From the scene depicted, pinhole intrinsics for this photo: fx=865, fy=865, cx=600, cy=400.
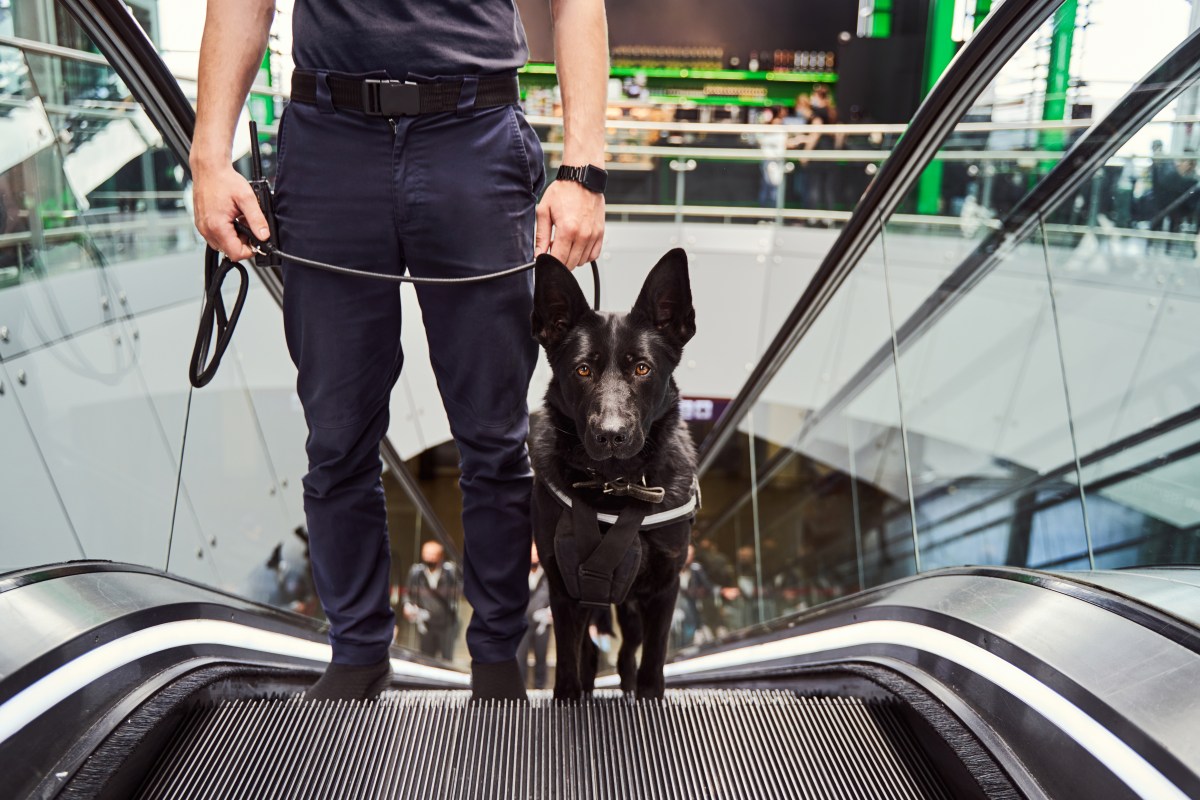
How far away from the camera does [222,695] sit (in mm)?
1614

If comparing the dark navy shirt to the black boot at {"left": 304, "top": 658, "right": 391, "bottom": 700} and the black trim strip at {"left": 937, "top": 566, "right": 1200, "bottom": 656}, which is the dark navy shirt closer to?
the black boot at {"left": 304, "top": 658, "right": 391, "bottom": 700}

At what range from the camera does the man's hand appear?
1662 mm

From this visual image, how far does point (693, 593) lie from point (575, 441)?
6.08 m

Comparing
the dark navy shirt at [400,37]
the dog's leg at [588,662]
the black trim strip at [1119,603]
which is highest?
the dark navy shirt at [400,37]

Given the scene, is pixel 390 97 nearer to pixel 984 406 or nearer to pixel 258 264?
pixel 258 264

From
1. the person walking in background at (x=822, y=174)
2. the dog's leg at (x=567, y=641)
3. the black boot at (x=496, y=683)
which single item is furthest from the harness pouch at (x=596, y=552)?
the person walking in background at (x=822, y=174)

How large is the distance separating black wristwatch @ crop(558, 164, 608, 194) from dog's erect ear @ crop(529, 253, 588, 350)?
0.15 metres

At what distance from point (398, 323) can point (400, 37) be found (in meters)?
0.55

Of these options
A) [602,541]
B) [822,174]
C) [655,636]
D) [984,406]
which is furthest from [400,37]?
[822,174]

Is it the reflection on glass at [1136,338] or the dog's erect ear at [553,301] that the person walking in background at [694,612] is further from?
the dog's erect ear at [553,301]

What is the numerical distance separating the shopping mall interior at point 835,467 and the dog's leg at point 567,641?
9 cm

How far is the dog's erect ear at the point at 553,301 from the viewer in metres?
1.73

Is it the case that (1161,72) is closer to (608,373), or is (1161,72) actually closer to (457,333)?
(608,373)

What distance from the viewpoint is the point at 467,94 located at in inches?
63.8
